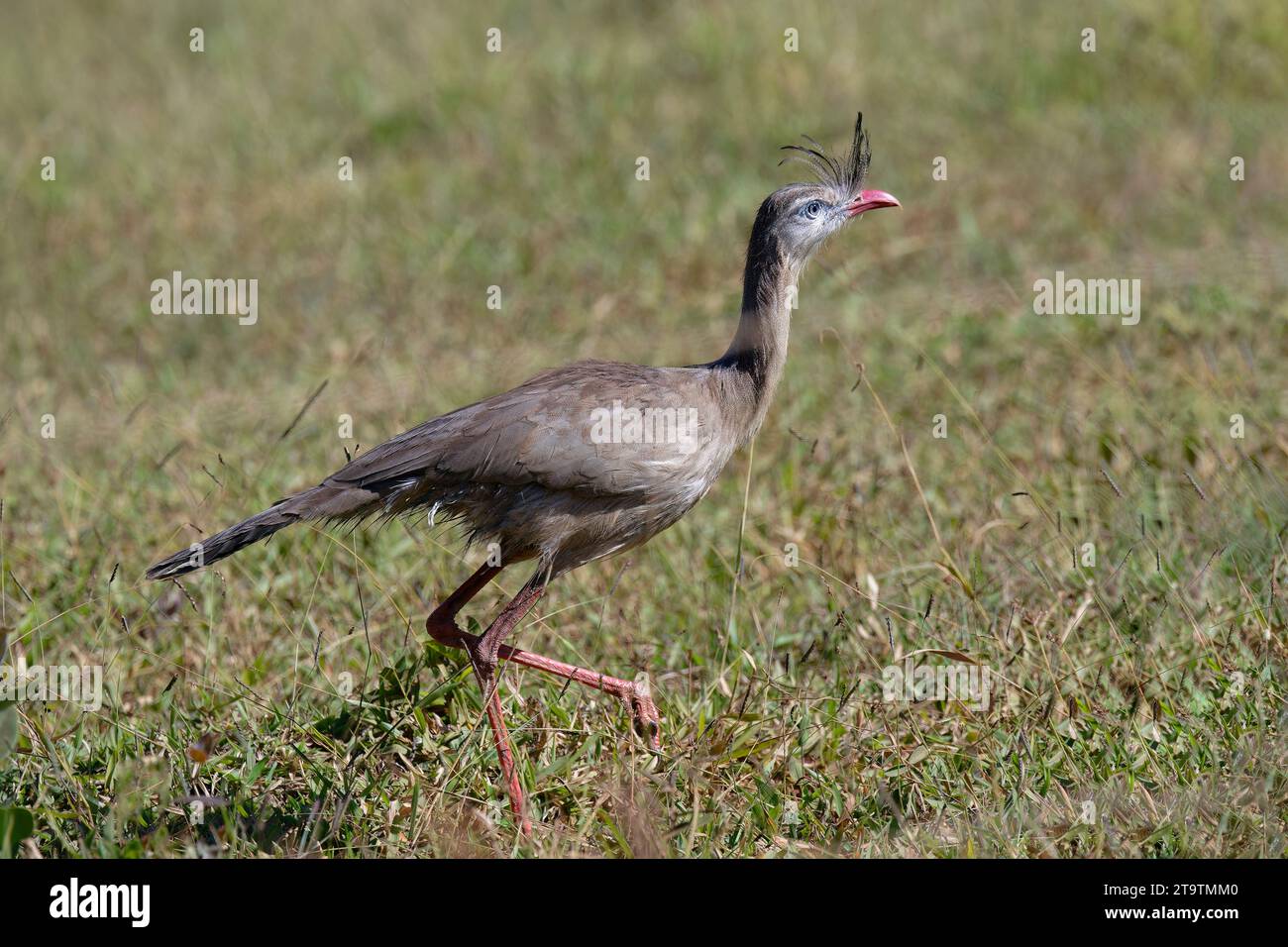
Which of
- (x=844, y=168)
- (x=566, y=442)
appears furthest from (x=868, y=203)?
(x=566, y=442)

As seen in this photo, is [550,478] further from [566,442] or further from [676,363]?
[676,363]

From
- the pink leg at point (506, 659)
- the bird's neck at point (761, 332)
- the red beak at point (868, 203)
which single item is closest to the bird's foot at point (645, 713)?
the pink leg at point (506, 659)

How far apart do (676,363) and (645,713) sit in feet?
10.2

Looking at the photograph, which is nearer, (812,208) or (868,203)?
(812,208)

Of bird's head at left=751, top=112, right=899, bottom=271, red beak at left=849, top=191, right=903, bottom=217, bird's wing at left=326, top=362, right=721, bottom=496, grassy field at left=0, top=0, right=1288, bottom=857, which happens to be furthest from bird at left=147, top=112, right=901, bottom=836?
red beak at left=849, top=191, right=903, bottom=217

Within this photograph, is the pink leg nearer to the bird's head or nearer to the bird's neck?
the bird's neck

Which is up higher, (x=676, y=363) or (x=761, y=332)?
(x=676, y=363)

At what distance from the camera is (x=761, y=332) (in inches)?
164

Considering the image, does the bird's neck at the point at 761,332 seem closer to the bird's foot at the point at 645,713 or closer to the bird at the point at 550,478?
the bird at the point at 550,478

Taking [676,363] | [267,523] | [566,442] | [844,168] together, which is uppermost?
[844,168]

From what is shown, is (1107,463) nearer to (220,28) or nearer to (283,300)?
(283,300)

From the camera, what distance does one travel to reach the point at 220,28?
454 inches

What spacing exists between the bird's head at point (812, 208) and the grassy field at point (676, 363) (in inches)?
10.4

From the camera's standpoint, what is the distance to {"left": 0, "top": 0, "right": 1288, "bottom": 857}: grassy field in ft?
11.7
